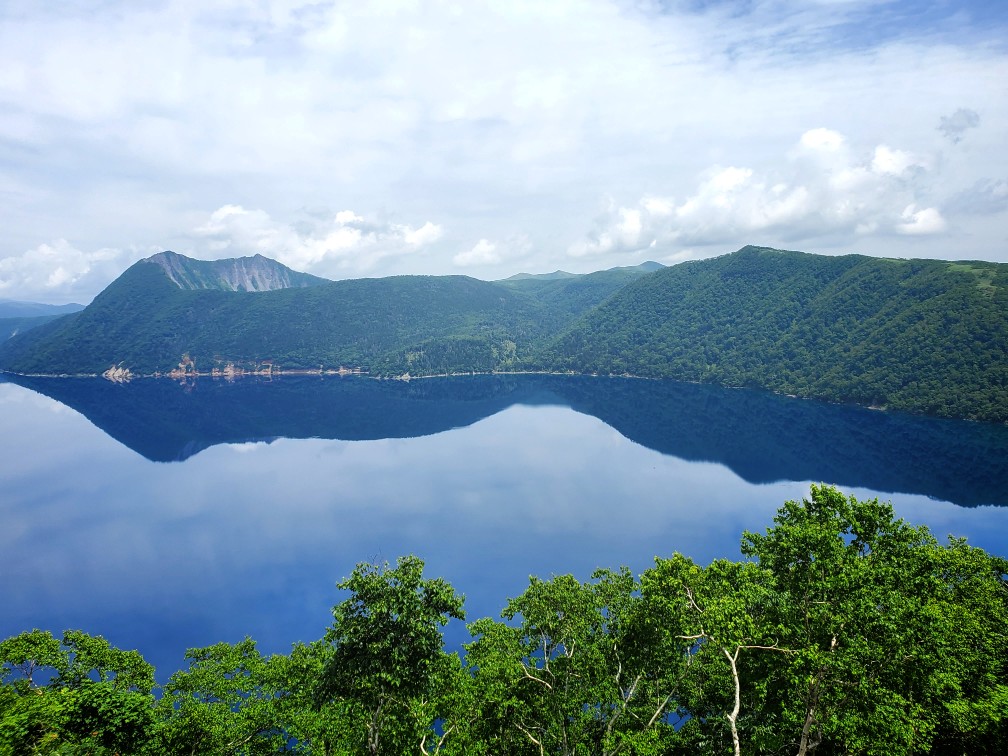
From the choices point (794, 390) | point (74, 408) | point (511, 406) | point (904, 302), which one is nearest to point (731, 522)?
Answer: point (511, 406)

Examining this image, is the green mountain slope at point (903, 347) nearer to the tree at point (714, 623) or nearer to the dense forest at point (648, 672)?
the dense forest at point (648, 672)

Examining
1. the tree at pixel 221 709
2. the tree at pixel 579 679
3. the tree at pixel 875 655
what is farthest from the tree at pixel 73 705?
the tree at pixel 875 655

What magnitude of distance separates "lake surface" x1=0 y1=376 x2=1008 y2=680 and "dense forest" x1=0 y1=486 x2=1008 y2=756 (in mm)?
8927

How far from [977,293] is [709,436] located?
3715 inches

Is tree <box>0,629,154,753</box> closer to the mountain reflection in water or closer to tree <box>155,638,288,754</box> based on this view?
tree <box>155,638,288,754</box>

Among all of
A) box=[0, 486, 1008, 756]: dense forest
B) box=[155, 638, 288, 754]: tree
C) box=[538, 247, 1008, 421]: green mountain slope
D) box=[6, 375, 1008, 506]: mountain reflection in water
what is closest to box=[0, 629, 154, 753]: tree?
box=[0, 486, 1008, 756]: dense forest

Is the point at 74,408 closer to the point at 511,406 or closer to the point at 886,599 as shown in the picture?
the point at 511,406

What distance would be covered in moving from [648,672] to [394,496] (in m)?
72.6

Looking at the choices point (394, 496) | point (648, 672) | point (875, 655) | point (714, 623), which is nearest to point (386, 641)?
point (714, 623)

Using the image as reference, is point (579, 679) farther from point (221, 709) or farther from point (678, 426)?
point (678, 426)

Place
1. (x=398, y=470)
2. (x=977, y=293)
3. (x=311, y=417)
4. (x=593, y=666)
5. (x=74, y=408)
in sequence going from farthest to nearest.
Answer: (x=74, y=408), (x=311, y=417), (x=977, y=293), (x=398, y=470), (x=593, y=666)

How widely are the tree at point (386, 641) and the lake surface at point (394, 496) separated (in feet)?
33.0

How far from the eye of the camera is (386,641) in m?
14.3

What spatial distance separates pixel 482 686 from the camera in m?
19.7
